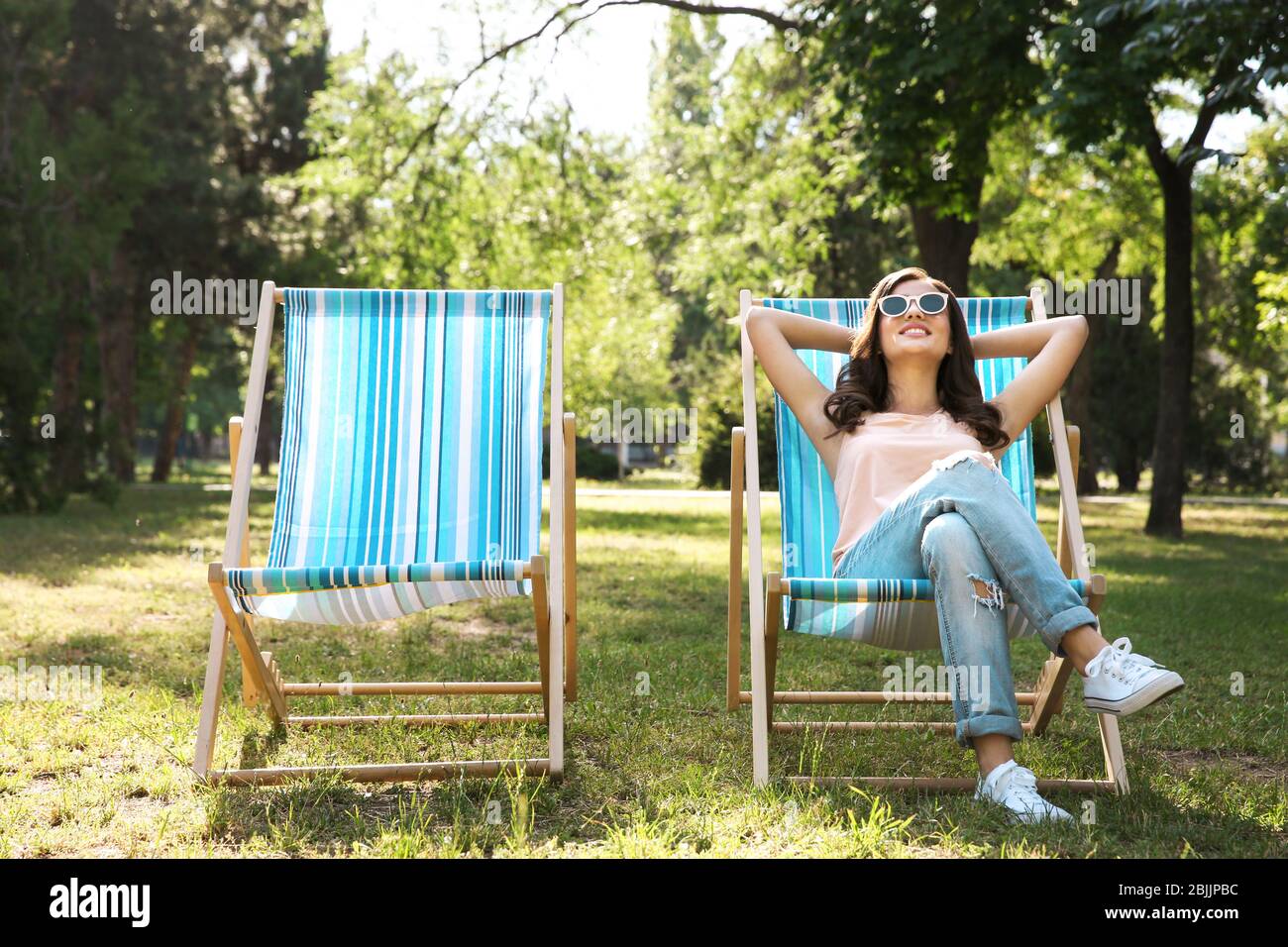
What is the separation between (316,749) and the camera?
3.06m

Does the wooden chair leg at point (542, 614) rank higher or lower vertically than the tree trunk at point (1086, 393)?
lower

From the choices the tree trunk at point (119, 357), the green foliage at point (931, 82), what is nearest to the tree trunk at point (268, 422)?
the tree trunk at point (119, 357)

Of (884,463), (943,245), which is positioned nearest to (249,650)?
(884,463)

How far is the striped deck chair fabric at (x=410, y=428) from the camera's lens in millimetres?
3238

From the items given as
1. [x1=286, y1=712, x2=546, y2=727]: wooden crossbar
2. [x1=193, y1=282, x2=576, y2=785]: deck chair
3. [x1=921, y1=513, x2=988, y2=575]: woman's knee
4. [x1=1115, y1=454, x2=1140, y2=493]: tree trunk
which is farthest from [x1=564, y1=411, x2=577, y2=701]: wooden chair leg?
[x1=1115, y1=454, x2=1140, y2=493]: tree trunk

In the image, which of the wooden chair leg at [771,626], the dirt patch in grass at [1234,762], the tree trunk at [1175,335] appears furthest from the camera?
the tree trunk at [1175,335]

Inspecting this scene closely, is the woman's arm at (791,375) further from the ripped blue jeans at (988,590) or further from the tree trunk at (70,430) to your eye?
the tree trunk at (70,430)

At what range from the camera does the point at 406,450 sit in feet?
11.1

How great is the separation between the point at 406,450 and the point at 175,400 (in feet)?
65.5

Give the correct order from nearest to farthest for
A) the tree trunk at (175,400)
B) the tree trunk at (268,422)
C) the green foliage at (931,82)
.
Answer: the green foliage at (931,82)
the tree trunk at (175,400)
the tree trunk at (268,422)

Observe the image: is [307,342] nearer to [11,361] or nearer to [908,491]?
[908,491]

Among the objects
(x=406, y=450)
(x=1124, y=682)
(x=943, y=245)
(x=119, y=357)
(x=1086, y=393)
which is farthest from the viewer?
(x=1086, y=393)

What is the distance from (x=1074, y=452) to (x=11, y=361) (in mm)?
9694

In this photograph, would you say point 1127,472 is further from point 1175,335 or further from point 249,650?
point 249,650
